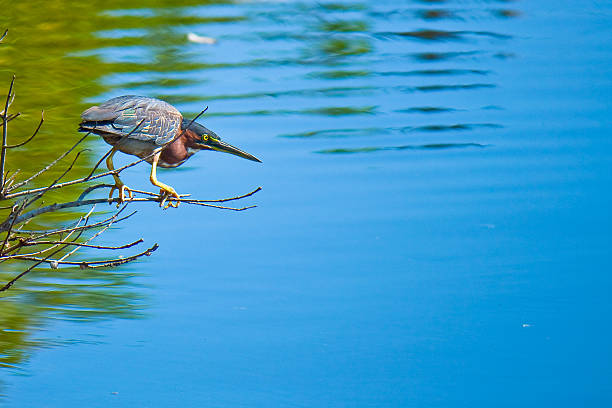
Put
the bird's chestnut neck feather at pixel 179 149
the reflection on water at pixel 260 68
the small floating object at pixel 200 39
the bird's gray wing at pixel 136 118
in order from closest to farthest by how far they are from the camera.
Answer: the bird's gray wing at pixel 136 118, the bird's chestnut neck feather at pixel 179 149, the reflection on water at pixel 260 68, the small floating object at pixel 200 39

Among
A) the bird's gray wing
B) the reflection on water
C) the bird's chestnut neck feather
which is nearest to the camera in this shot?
the bird's gray wing

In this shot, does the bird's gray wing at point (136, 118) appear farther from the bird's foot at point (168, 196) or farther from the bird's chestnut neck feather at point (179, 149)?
the bird's foot at point (168, 196)

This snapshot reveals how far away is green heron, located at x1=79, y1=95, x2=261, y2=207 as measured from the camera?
401cm

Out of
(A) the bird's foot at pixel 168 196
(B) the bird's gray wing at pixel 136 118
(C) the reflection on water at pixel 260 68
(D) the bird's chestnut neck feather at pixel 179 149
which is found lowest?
(C) the reflection on water at pixel 260 68

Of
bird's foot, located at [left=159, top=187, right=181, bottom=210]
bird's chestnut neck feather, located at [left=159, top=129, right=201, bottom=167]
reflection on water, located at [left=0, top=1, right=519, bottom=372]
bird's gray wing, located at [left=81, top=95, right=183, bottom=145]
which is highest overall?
bird's gray wing, located at [left=81, top=95, right=183, bottom=145]

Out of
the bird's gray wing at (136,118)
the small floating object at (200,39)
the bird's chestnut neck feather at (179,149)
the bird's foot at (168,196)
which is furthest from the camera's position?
the small floating object at (200,39)

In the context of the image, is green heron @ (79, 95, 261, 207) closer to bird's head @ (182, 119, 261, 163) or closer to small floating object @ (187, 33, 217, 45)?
bird's head @ (182, 119, 261, 163)

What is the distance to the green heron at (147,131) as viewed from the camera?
4012mm

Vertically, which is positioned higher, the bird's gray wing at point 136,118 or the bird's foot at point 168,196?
the bird's gray wing at point 136,118

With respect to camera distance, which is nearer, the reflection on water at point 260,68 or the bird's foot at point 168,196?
the bird's foot at point 168,196

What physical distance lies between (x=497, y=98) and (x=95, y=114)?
577 centimetres

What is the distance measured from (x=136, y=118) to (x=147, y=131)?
0.07m

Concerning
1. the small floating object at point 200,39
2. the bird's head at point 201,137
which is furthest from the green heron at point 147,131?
the small floating object at point 200,39

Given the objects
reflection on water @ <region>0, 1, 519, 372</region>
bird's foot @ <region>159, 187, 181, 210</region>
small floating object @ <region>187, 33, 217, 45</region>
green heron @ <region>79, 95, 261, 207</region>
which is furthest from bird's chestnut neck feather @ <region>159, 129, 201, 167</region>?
small floating object @ <region>187, 33, 217, 45</region>
